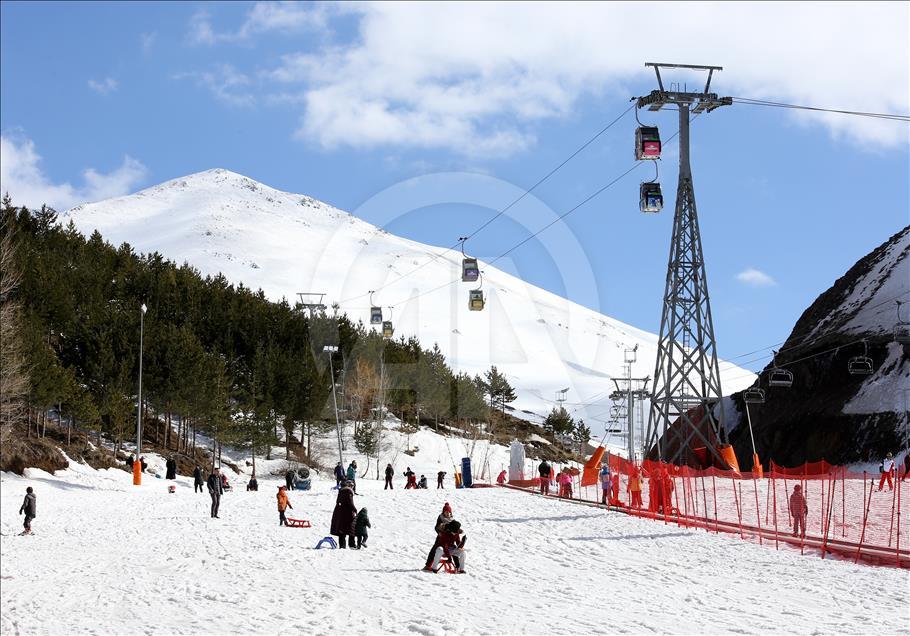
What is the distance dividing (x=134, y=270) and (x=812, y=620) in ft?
217

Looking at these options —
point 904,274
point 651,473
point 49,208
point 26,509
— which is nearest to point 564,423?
point 904,274

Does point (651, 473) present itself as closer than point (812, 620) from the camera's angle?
No

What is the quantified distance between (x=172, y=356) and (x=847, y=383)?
39.6 metres

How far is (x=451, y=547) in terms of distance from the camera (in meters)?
18.5

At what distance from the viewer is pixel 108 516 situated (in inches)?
1162

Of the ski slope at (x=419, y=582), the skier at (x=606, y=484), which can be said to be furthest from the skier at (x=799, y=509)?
the skier at (x=606, y=484)

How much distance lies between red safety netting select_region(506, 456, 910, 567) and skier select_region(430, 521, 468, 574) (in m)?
7.29

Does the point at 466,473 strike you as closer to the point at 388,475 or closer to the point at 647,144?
the point at 388,475

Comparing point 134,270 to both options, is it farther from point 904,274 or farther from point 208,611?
point 208,611

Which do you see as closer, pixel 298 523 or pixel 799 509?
pixel 799 509

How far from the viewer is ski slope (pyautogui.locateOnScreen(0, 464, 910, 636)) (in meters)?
13.3

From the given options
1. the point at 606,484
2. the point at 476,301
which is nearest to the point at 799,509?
the point at 606,484

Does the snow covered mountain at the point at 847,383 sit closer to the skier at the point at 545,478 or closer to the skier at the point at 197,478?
the skier at the point at 545,478

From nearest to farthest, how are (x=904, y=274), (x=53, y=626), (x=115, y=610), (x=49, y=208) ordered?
(x=53, y=626), (x=115, y=610), (x=904, y=274), (x=49, y=208)
